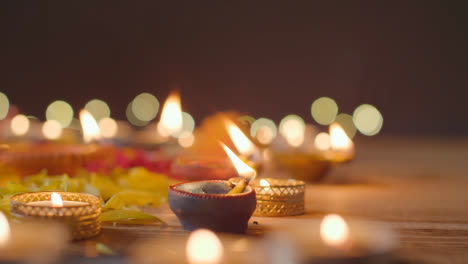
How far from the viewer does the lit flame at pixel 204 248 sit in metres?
Result: 0.67

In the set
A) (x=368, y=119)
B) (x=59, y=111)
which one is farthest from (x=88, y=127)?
(x=59, y=111)

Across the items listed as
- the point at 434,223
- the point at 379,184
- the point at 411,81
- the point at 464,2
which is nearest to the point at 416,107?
the point at 411,81

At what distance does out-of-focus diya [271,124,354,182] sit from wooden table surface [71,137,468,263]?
0.06 metres

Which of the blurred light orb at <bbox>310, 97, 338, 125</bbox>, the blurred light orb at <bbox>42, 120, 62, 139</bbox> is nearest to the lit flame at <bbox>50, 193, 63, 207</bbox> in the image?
the blurred light orb at <bbox>42, 120, 62, 139</bbox>

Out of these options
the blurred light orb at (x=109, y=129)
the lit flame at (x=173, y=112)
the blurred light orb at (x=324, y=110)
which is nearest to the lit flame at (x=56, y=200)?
the lit flame at (x=173, y=112)

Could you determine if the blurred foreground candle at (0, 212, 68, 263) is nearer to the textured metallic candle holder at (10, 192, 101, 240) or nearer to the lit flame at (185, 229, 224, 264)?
the textured metallic candle holder at (10, 192, 101, 240)

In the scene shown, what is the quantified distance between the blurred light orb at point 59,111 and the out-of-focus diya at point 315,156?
4.67 metres

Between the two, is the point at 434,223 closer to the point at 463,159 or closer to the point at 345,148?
the point at 345,148

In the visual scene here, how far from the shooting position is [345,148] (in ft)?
5.88

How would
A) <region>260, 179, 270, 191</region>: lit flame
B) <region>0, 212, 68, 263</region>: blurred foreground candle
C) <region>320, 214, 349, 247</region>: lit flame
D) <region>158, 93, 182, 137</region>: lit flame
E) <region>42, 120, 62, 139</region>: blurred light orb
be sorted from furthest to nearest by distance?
<region>42, 120, 62, 139</region>: blurred light orb, <region>158, 93, 182, 137</region>: lit flame, <region>260, 179, 270, 191</region>: lit flame, <region>320, 214, 349, 247</region>: lit flame, <region>0, 212, 68, 263</region>: blurred foreground candle

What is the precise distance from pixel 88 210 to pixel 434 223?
2.63ft

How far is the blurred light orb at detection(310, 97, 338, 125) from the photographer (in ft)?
18.1

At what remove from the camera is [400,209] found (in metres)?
1.23

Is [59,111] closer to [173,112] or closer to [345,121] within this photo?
[345,121]
